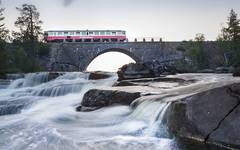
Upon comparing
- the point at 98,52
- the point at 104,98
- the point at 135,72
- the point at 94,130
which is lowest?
the point at 94,130

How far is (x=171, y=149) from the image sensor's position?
760 cm

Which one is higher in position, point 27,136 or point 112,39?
point 112,39

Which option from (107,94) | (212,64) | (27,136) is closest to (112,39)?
(212,64)

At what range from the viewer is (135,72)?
22000 mm

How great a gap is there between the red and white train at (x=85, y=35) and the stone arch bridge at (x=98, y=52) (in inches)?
104

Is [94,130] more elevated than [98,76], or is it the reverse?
[98,76]

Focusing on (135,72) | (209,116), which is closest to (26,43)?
(135,72)

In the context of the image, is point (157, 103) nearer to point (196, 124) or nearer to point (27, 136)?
point (196, 124)

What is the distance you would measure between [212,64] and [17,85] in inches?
1461

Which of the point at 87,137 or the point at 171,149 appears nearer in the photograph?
the point at 171,149

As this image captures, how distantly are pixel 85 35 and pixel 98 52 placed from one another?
4.35 meters

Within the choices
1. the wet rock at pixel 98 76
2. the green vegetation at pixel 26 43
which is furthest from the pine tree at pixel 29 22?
the wet rock at pixel 98 76

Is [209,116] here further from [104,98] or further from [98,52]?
[98,52]

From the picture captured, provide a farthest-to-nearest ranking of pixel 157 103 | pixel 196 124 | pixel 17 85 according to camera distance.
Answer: pixel 17 85 → pixel 157 103 → pixel 196 124
